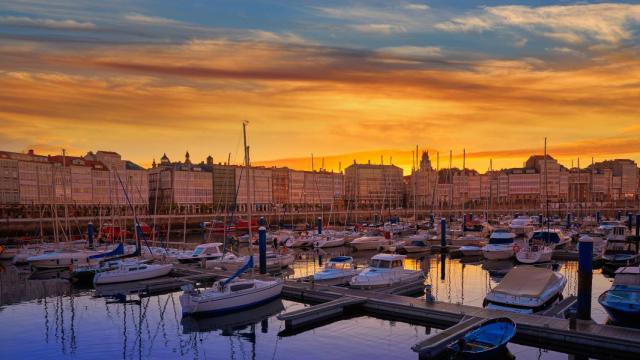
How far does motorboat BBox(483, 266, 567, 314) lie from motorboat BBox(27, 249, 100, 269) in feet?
123

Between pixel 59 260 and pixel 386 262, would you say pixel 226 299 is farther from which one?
pixel 59 260

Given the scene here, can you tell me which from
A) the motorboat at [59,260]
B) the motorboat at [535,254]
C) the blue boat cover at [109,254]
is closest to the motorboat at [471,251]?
the motorboat at [535,254]

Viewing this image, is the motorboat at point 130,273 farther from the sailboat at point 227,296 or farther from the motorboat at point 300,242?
the motorboat at point 300,242

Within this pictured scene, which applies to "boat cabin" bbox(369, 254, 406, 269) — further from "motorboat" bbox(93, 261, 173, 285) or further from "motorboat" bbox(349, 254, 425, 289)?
"motorboat" bbox(93, 261, 173, 285)

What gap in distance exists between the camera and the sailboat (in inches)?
1127

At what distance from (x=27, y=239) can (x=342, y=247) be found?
43.3 m

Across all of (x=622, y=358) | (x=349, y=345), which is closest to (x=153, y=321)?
(x=349, y=345)

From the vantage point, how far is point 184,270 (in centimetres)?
4362

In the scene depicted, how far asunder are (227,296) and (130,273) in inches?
572

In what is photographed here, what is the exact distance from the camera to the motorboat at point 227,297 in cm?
2862

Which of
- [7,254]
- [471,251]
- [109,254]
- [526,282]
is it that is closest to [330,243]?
[471,251]

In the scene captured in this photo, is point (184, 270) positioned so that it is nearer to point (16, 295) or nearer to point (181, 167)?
point (16, 295)

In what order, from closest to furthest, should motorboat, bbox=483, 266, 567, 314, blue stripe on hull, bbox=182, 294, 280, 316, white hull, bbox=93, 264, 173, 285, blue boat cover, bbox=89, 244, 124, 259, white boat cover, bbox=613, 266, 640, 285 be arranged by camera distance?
motorboat, bbox=483, 266, 567, 314 → blue stripe on hull, bbox=182, 294, 280, 316 → white boat cover, bbox=613, 266, 640, 285 → white hull, bbox=93, 264, 173, 285 → blue boat cover, bbox=89, 244, 124, 259

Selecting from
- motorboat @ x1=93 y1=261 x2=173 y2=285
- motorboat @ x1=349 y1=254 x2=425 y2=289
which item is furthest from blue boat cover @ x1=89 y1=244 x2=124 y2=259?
motorboat @ x1=349 y1=254 x2=425 y2=289
